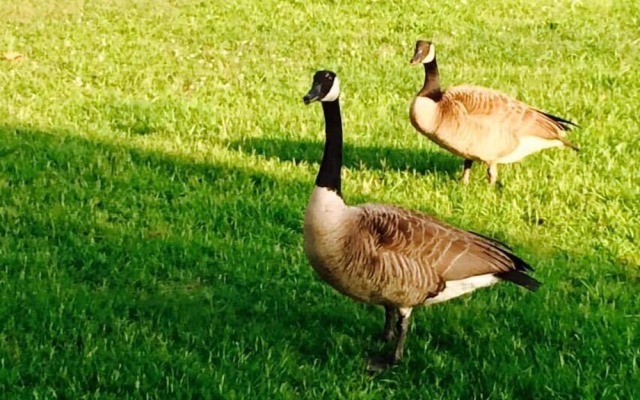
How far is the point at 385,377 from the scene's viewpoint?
5746 mm

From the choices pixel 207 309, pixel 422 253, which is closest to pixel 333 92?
pixel 422 253

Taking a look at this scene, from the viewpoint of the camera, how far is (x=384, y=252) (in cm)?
564

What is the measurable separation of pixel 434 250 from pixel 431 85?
380 cm

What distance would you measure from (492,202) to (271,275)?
259 centimetres

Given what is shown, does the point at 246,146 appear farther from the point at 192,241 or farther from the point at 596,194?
the point at 596,194

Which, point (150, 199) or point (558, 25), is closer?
point (150, 199)

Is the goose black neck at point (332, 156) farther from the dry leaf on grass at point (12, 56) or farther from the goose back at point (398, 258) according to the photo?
the dry leaf on grass at point (12, 56)

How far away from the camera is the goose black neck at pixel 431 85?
9.14m

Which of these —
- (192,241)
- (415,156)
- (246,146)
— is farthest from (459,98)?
(192,241)

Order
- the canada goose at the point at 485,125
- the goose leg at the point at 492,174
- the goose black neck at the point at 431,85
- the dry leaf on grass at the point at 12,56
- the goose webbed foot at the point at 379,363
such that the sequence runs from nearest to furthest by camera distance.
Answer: the goose webbed foot at the point at 379,363 → the canada goose at the point at 485,125 → the goose leg at the point at 492,174 → the goose black neck at the point at 431,85 → the dry leaf on grass at the point at 12,56

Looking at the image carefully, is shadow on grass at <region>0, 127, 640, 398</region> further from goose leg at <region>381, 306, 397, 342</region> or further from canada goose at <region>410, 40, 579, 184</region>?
canada goose at <region>410, 40, 579, 184</region>

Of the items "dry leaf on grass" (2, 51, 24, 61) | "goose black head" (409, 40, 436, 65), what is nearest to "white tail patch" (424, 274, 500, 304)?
"goose black head" (409, 40, 436, 65)

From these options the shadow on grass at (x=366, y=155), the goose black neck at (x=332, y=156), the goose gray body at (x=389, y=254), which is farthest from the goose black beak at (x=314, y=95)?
the shadow on grass at (x=366, y=155)

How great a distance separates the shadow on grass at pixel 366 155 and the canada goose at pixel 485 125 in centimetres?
70
